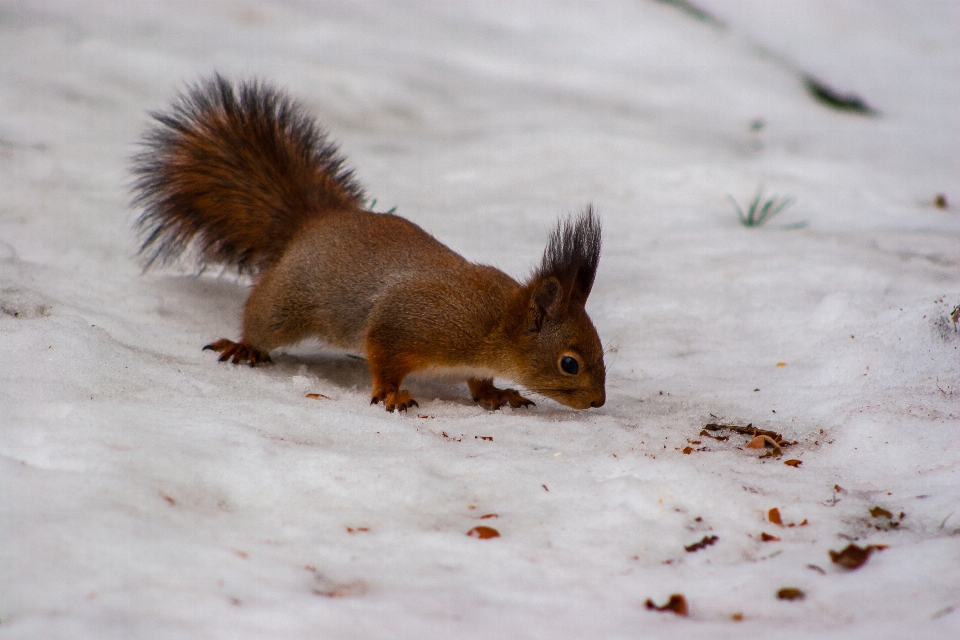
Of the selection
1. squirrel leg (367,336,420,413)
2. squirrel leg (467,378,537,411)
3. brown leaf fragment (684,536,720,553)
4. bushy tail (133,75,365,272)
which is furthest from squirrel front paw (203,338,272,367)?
brown leaf fragment (684,536,720,553)

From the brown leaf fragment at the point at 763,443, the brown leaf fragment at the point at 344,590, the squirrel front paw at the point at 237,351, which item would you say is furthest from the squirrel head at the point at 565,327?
the brown leaf fragment at the point at 344,590

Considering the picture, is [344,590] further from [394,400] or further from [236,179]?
[236,179]

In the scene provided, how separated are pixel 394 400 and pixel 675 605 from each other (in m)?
1.49

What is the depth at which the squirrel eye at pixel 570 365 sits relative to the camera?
303cm

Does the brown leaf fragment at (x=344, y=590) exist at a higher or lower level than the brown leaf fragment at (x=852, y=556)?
lower

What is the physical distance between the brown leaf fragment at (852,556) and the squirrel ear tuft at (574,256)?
1358mm

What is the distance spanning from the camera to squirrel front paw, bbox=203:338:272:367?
3.34m

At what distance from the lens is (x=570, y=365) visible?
3.03 m

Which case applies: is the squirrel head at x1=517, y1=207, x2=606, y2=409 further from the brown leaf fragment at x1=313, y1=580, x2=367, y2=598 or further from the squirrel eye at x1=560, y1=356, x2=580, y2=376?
the brown leaf fragment at x1=313, y1=580, x2=367, y2=598

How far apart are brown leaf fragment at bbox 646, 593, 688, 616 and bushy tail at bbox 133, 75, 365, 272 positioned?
240cm

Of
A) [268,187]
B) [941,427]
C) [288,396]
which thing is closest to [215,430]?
[288,396]

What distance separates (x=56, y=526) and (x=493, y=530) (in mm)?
865

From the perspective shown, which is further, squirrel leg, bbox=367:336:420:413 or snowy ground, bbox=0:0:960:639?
squirrel leg, bbox=367:336:420:413

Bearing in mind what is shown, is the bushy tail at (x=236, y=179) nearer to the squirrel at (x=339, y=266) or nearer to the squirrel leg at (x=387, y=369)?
the squirrel at (x=339, y=266)
